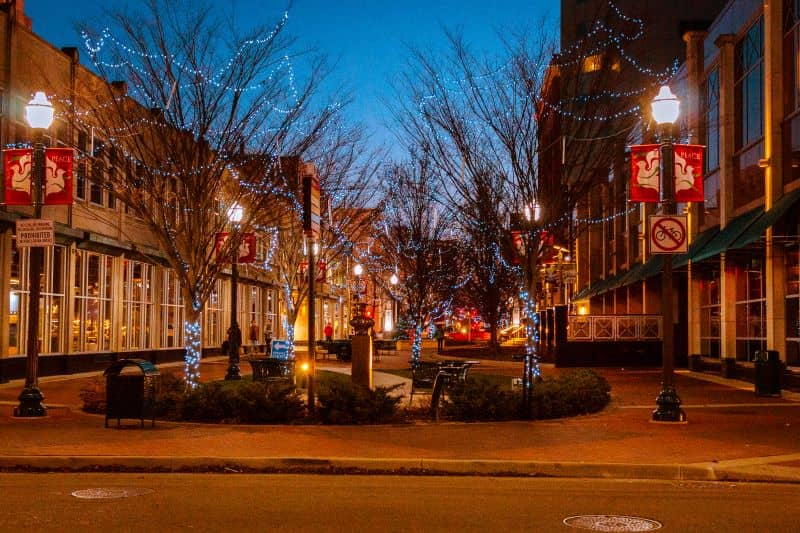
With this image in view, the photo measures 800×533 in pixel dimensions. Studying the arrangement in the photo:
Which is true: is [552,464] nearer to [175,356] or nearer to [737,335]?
[737,335]

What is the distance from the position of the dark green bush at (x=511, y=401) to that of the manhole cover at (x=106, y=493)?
24.1 feet

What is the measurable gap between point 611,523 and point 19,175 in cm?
1295

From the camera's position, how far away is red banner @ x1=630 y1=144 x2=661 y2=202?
16250 mm

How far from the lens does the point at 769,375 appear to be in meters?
21.3

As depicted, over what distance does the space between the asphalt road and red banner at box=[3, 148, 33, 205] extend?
7.52m

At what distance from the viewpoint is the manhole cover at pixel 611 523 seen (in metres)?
8.14

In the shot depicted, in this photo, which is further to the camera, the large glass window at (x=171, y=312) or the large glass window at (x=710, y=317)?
the large glass window at (x=171, y=312)

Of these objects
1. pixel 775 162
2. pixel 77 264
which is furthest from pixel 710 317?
pixel 77 264

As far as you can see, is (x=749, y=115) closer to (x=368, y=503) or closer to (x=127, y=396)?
(x=127, y=396)

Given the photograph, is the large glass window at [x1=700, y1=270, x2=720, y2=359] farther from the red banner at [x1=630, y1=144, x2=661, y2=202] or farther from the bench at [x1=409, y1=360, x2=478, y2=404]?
the red banner at [x1=630, y1=144, x2=661, y2=202]

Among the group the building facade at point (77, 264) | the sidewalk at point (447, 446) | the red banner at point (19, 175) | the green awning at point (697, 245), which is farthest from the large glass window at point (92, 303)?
the green awning at point (697, 245)

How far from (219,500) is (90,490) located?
1.58 m

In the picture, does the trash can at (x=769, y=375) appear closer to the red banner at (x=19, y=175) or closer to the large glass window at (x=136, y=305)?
the red banner at (x=19, y=175)

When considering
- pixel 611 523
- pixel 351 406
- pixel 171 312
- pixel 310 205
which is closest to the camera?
pixel 611 523
